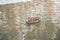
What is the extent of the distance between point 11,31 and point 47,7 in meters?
0.68

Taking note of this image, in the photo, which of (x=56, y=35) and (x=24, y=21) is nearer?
(x=56, y=35)

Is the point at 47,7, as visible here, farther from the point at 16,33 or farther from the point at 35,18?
the point at 16,33

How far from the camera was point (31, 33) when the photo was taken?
2129 millimetres

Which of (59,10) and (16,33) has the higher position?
(59,10)

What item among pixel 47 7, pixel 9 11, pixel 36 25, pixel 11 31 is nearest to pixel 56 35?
pixel 36 25

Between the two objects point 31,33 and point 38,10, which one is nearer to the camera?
point 31,33

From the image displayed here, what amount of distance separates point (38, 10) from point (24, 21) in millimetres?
286

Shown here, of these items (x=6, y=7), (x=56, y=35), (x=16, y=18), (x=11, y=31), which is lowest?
(x=56, y=35)

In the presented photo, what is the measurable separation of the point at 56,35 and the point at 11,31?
667 millimetres

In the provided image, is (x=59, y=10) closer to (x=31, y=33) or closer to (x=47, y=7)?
(x=47, y=7)

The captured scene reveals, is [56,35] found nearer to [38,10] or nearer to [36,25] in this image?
[36,25]

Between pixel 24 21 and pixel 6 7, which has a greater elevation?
pixel 6 7

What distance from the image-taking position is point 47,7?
2307 millimetres


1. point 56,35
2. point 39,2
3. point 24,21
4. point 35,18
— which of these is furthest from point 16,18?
point 56,35
